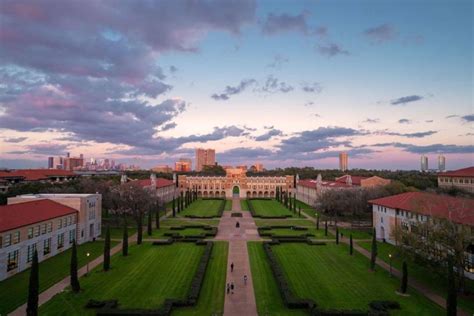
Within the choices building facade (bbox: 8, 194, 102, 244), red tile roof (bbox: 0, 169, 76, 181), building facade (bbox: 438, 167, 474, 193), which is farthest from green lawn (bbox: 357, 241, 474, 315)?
red tile roof (bbox: 0, 169, 76, 181)

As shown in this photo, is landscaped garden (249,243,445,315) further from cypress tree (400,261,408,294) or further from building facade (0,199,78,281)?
building facade (0,199,78,281)

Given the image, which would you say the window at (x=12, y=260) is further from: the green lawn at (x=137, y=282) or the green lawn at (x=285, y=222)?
the green lawn at (x=285, y=222)

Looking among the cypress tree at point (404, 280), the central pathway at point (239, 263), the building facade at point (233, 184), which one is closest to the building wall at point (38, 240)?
the central pathway at point (239, 263)

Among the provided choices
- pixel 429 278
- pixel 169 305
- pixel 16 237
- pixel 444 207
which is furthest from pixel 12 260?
pixel 444 207

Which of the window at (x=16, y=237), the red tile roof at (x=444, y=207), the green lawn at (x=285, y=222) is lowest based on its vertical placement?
the green lawn at (x=285, y=222)

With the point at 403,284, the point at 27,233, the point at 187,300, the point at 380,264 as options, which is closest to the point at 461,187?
the point at 380,264

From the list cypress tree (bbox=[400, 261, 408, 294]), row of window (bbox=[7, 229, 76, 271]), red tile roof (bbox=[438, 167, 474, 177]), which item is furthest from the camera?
red tile roof (bbox=[438, 167, 474, 177])

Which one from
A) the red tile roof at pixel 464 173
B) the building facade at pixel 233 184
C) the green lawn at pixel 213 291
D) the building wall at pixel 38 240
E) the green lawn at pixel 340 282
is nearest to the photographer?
the green lawn at pixel 213 291
